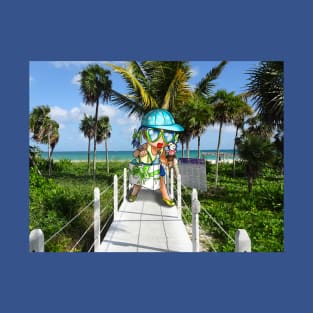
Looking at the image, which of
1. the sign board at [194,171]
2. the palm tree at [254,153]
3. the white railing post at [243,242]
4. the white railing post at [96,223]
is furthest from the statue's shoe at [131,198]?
the white railing post at [243,242]

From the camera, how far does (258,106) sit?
5719 mm

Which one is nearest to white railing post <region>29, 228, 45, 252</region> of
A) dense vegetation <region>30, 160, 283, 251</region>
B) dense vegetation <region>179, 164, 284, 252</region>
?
dense vegetation <region>30, 160, 283, 251</region>

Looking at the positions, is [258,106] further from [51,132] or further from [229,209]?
[51,132]

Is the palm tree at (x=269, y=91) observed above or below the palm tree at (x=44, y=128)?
above

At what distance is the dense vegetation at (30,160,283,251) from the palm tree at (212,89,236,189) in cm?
58

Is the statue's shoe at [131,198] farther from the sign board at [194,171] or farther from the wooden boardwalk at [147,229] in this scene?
the sign board at [194,171]

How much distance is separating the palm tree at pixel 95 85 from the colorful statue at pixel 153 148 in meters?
1.57

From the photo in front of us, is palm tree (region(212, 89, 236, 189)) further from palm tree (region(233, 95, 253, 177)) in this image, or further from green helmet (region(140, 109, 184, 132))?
green helmet (region(140, 109, 184, 132))

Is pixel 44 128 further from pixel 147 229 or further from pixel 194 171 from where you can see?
pixel 147 229

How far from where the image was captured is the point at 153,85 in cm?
684

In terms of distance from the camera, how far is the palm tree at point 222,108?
267 inches

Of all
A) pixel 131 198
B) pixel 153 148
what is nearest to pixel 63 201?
pixel 131 198

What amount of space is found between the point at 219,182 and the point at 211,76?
2.22 meters

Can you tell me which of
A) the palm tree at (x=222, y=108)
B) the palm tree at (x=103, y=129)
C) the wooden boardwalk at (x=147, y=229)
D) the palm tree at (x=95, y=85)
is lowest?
the wooden boardwalk at (x=147, y=229)
